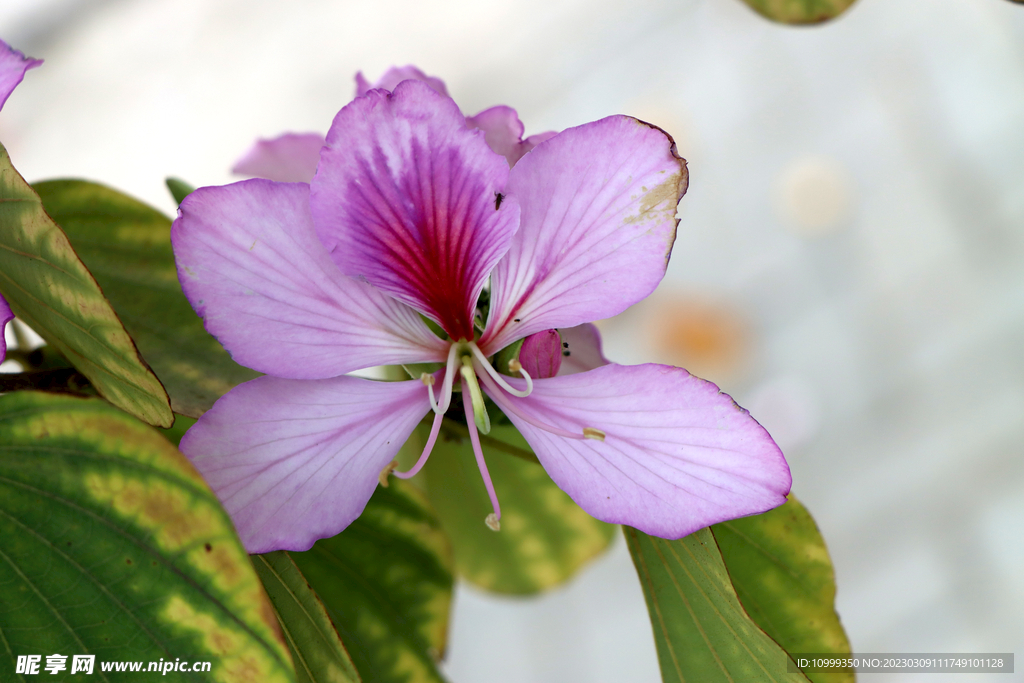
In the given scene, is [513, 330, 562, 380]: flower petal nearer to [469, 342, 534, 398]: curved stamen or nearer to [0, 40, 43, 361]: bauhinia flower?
[469, 342, 534, 398]: curved stamen

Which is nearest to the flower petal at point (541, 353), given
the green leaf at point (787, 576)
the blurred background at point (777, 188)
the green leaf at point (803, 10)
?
the green leaf at point (787, 576)

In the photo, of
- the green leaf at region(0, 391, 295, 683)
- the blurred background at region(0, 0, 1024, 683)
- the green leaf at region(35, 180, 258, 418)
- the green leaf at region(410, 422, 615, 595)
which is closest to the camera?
the green leaf at region(0, 391, 295, 683)

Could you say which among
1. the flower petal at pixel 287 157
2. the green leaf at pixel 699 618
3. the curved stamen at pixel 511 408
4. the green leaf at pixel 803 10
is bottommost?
the green leaf at pixel 699 618

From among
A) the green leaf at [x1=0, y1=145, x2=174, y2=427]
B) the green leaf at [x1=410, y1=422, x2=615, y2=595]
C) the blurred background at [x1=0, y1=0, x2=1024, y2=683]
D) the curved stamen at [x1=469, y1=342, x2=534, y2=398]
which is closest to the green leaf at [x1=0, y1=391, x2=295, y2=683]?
the green leaf at [x1=0, y1=145, x2=174, y2=427]

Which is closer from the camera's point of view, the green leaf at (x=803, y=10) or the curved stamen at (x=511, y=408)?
the curved stamen at (x=511, y=408)

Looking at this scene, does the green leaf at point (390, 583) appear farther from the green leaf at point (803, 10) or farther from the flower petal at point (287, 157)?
the green leaf at point (803, 10)

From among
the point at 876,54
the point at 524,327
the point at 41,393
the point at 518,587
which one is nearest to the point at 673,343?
the point at 876,54
